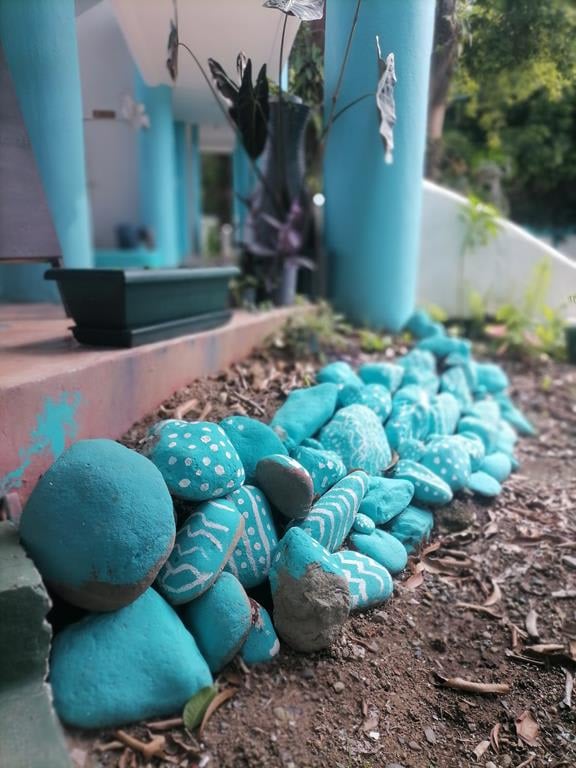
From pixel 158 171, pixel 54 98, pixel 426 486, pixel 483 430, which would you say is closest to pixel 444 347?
pixel 483 430

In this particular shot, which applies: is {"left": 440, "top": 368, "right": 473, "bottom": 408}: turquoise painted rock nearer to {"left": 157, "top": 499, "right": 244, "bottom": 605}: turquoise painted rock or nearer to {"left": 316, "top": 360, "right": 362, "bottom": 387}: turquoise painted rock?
{"left": 316, "top": 360, "right": 362, "bottom": 387}: turquoise painted rock

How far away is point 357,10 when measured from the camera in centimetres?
282

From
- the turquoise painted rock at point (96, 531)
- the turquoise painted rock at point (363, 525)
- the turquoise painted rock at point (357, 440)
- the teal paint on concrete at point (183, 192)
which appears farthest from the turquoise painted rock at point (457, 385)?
the teal paint on concrete at point (183, 192)

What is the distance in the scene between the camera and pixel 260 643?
1.74 m

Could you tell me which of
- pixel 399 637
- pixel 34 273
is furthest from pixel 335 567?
pixel 34 273

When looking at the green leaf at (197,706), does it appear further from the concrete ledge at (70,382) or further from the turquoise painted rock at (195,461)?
the concrete ledge at (70,382)

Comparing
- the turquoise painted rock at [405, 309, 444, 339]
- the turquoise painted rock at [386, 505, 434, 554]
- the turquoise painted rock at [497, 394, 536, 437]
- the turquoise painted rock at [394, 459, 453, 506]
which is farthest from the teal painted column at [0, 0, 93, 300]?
the turquoise painted rock at [497, 394, 536, 437]

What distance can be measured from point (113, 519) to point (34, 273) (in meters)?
2.62

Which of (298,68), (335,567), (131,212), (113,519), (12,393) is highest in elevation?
(298,68)

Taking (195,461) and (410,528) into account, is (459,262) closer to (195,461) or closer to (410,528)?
(410,528)

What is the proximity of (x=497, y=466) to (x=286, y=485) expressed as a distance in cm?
143

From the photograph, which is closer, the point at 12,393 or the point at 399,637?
the point at 12,393

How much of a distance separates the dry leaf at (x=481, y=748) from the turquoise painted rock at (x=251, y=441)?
1052 millimetres

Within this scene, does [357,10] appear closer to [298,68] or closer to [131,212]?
[298,68]
